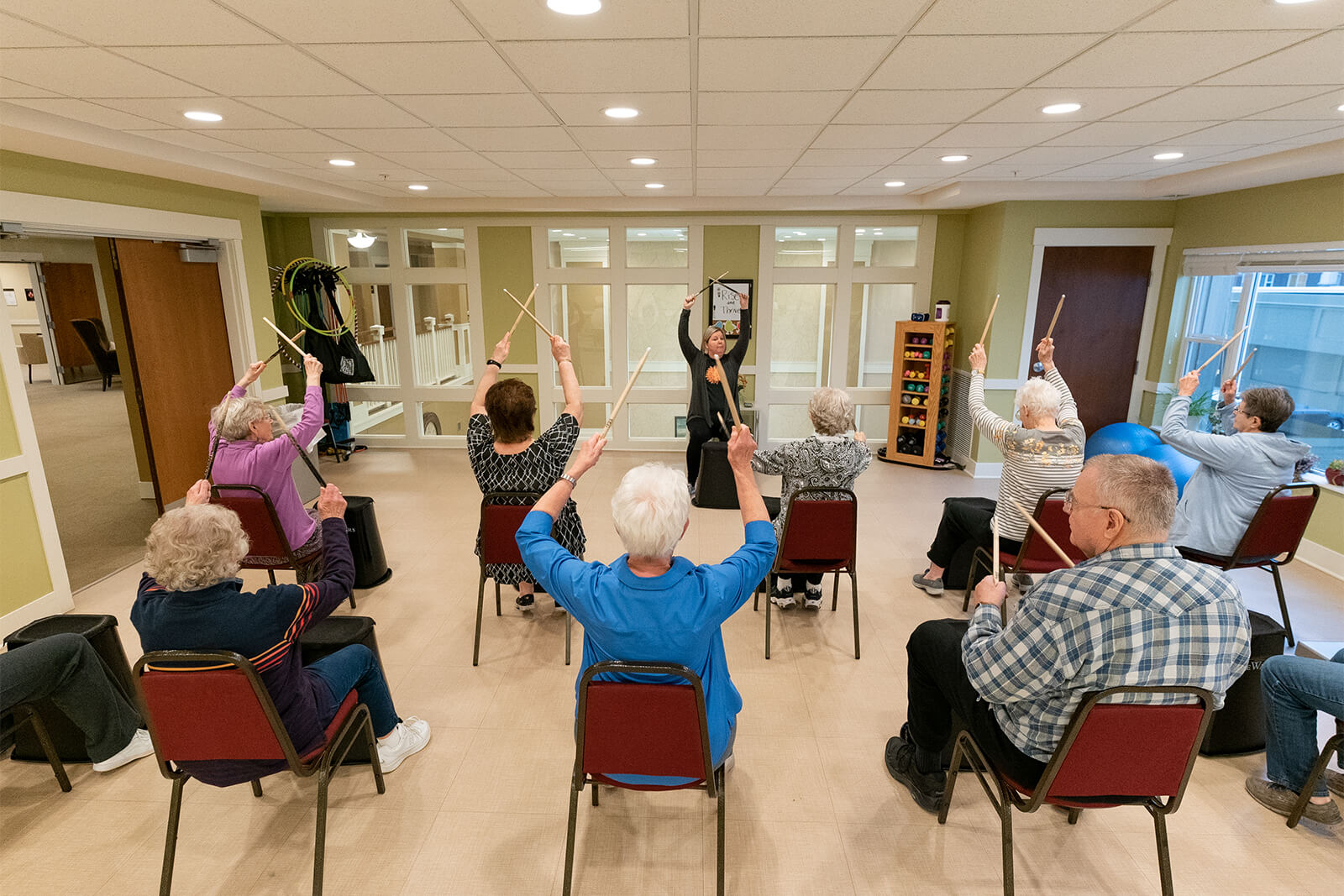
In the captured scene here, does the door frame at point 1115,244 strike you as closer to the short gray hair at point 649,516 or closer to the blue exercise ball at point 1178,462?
the blue exercise ball at point 1178,462

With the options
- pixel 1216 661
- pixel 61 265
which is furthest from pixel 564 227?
pixel 61 265

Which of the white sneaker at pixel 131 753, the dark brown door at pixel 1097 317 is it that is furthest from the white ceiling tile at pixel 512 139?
the dark brown door at pixel 1097 317

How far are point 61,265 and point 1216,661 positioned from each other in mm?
16115

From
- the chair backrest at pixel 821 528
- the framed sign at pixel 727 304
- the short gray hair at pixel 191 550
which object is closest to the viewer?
the short gray hair at pixel 191 550

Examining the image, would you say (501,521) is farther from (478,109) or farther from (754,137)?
(754,137)

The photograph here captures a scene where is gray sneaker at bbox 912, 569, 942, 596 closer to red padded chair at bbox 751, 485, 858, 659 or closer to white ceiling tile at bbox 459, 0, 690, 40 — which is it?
red padded chair at bbox 751, 485, 858, 659

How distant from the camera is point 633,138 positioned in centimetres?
364

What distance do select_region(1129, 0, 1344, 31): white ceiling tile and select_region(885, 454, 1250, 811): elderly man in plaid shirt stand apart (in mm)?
1307

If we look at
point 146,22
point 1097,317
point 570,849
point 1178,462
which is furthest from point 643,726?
point 1097,317

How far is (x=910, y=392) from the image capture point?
276 inches

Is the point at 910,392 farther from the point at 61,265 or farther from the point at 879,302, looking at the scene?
the point at 61,265

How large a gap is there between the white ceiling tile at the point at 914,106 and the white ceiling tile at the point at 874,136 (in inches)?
3.8

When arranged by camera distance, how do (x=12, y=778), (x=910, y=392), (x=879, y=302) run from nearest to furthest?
(x=12, y=778) < (x=910, y=392) < (x=879, y=302)

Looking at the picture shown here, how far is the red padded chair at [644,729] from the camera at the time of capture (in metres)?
1.69
